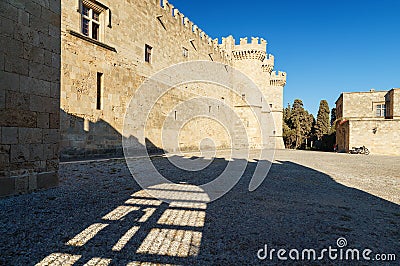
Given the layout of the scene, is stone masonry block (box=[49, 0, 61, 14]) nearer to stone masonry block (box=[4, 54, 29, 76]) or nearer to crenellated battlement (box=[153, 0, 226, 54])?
stone masonry block (box=[4, 54, 29, 76])

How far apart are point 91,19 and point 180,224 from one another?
1056 centimetres

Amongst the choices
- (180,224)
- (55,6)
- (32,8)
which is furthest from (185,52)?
(180,224)

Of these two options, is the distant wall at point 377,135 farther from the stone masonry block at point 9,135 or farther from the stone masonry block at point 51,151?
the stone masonry block at point 9,135

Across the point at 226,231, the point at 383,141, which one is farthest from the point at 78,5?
the point at 383,141

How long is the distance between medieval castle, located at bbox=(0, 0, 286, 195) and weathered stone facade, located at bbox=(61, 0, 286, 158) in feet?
0.14

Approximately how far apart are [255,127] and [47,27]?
23.8 meters

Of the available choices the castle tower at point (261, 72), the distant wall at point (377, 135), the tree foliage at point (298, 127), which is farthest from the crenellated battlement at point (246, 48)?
the tree foliage at point (298, 127)

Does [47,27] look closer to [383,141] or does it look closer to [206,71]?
[206,71]

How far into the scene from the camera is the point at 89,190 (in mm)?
4652

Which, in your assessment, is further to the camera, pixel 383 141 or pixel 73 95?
pixel 383 141

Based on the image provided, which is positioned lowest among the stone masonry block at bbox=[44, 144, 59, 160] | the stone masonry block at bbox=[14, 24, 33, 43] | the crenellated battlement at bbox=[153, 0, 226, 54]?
the stone masonry block at bbox=[44, 144, 59, 160]

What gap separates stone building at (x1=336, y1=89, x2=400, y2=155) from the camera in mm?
23219

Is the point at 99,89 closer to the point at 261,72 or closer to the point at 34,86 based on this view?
the point at 34,86

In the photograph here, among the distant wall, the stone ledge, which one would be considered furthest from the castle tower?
the stone ledge
